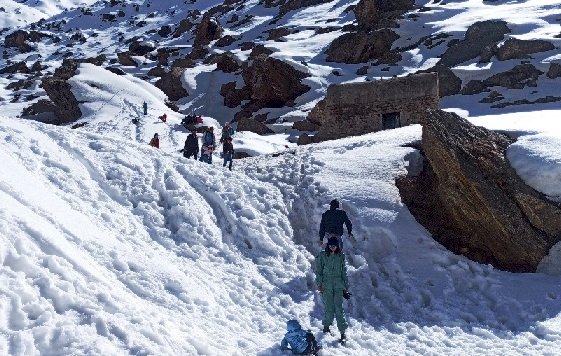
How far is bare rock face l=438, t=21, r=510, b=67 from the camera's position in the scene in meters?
40.7

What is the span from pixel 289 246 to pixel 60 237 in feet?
15.4

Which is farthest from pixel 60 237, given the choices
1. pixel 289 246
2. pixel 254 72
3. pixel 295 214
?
pixel 254 72

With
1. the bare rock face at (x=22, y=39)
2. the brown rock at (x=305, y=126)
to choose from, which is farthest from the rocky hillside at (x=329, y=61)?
the bare rock face at (x=22, y=39)

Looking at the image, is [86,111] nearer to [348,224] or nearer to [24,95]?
[24,95]

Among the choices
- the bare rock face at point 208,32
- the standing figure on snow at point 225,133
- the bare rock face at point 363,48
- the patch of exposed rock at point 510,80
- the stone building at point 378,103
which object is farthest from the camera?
the bare rock face at point 208,32

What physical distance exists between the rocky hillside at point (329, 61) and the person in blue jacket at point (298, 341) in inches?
1023

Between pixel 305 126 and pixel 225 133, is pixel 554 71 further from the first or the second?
pixel 225 133

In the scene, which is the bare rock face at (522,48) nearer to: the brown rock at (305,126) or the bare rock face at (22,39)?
the brown rock at (305,126)

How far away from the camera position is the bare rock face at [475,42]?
134 ft

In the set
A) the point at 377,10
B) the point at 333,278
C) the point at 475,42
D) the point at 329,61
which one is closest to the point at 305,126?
the point at 329,61

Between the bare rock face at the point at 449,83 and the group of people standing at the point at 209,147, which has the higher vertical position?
the group of people standing at the point at 209,147

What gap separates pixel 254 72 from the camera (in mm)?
42500

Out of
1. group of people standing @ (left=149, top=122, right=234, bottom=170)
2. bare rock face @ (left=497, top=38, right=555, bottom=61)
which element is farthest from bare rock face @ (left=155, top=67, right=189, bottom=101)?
group of people standing @ (left=149, top=122, right=234, bottom=170)

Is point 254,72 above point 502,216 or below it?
below
